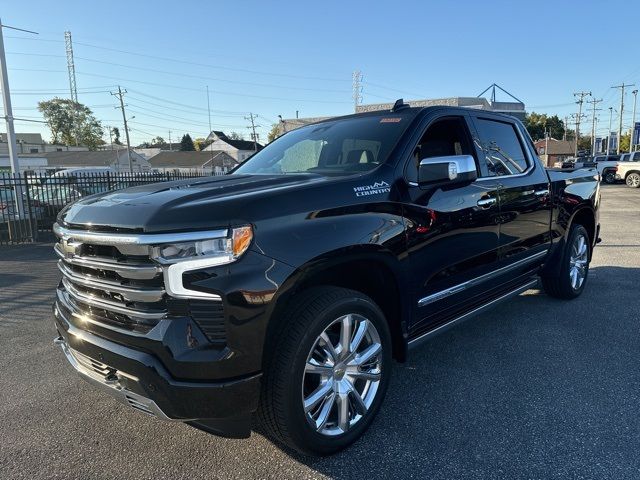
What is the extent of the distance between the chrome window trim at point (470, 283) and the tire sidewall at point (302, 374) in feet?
1.53

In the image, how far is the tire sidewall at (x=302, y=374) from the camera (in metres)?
2.30

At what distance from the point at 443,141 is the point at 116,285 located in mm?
2595

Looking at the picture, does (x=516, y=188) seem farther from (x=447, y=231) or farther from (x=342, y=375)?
(x=342, y=375)

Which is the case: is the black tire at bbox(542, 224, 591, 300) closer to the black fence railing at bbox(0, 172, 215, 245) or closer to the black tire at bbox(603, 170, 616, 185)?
the black fence railing at bbox(0, 172, 215, 245)

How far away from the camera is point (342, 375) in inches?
103

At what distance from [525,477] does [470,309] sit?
1.46 meters

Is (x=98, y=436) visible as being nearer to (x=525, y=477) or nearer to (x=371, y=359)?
(x=371, y=359)

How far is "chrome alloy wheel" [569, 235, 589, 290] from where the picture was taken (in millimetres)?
5332

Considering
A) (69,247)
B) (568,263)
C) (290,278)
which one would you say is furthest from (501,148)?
(69,247)

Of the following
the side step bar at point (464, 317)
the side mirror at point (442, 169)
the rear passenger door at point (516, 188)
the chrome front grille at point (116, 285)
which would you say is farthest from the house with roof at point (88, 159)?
the side mirror at point (442, 169)

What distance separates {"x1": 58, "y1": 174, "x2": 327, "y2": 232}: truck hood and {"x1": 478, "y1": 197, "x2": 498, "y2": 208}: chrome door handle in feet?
4.61

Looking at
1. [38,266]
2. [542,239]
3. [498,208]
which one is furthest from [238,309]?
[38,266]

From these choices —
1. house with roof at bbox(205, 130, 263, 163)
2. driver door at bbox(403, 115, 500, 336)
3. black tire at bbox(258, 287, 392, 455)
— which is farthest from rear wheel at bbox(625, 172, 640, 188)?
house with roof at bbox(205, 130, 263, 163)

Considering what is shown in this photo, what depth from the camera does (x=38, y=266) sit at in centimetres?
840
